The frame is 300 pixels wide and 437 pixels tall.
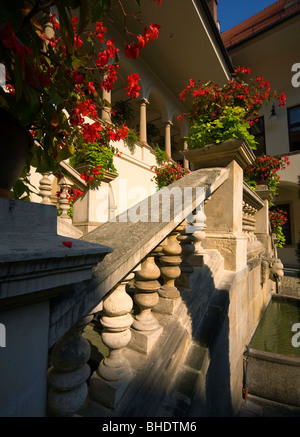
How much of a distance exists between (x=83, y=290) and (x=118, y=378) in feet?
1.84

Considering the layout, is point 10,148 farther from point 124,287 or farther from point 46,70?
point 124,287

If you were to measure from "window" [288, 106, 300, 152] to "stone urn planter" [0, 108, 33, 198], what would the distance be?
13.1 m

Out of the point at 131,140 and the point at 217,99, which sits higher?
the point at 131,140

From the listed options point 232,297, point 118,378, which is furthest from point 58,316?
point 232,297

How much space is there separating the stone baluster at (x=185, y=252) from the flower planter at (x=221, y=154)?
1.19 m

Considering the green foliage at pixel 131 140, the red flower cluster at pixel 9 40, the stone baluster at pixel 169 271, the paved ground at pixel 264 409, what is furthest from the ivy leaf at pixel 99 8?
the green foliage at pixel 131 140

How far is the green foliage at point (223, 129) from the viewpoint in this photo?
256 centimetres

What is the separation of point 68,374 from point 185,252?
52.8 inches

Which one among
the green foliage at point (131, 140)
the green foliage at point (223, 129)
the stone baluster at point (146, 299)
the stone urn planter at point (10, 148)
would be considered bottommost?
the stone baluster at point (146, 299)

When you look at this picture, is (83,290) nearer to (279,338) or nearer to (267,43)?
(279,338)

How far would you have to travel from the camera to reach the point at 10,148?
70cm

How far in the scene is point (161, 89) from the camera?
31.6 feet

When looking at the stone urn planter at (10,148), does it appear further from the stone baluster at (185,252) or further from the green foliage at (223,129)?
the green foliage at (223,129)

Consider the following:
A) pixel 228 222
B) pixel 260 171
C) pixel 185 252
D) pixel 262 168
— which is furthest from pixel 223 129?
pixel 260 171
